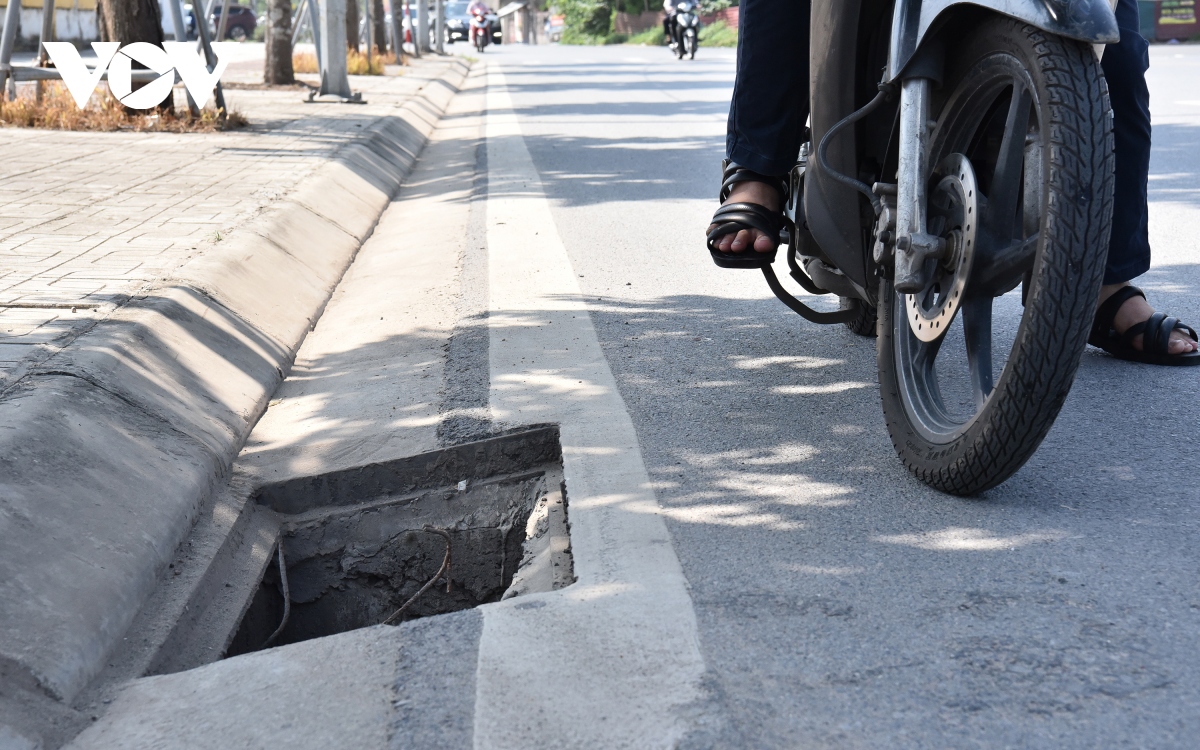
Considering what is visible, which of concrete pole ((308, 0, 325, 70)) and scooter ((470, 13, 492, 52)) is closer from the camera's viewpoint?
concrete pole ((308, 0, 325, 70))

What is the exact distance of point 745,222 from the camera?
3.06 m

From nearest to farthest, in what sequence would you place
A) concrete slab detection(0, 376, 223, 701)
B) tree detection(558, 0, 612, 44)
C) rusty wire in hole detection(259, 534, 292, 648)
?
concrete slab detection(0, 376, 223, 701)
rusty wire in hole detection(259, 534, 292, 648)
tree detection(558, 0, 612, 44)

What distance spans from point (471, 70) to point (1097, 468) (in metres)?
26.5

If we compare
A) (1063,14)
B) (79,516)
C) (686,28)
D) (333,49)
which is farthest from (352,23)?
(1063,14)

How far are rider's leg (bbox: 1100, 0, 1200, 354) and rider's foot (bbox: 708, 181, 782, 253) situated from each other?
2.91 feet

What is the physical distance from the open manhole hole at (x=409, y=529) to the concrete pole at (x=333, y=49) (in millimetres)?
11248

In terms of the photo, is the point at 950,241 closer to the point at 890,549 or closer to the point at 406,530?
the point at 890,549

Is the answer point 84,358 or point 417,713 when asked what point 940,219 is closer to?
point 417,713

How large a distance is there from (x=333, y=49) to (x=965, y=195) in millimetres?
12158

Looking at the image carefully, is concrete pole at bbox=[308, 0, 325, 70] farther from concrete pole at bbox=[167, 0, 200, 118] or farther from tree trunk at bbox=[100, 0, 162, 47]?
tree trunk at bbox=[100, 0, 162, 47]

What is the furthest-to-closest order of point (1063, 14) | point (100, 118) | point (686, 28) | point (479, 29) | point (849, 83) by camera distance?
1. point (479, 29)
2. point (686, 28)
3. point (100, 118)
4. point (849, 83)
5. point (1063, 14)

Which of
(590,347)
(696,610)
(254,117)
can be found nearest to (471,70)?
(254,117)

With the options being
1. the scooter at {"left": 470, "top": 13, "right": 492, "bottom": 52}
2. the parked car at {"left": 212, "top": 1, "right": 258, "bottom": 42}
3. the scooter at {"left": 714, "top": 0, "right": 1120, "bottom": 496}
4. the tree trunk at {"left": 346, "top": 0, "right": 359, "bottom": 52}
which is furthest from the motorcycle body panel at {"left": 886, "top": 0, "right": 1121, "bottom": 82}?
the parked car at {"left": 212, "top": 1, "right": 258, "bottom": 42}

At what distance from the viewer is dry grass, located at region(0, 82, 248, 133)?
965 cm
